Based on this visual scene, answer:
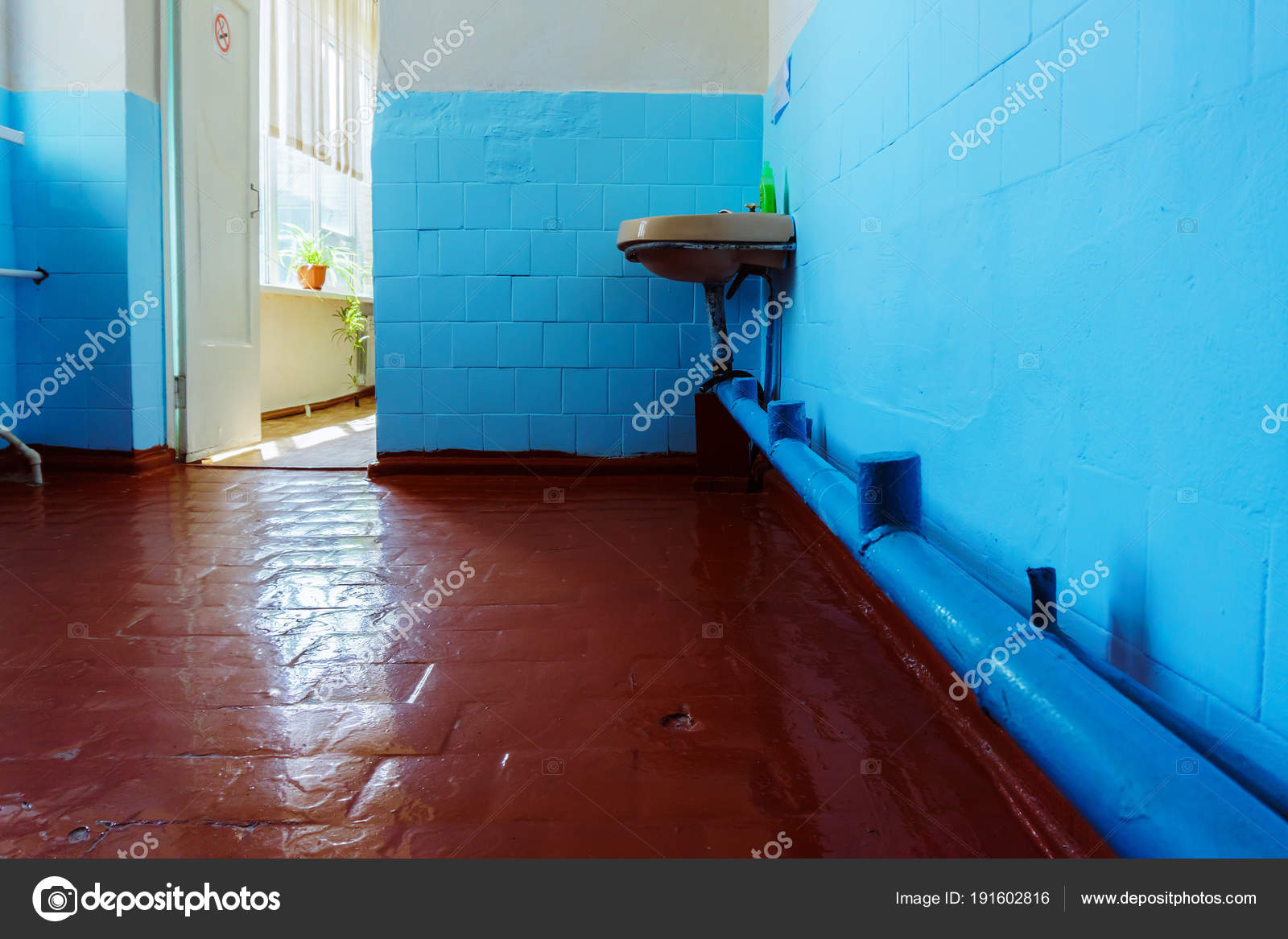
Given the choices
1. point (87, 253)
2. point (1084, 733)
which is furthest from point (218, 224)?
point (1084, 733)

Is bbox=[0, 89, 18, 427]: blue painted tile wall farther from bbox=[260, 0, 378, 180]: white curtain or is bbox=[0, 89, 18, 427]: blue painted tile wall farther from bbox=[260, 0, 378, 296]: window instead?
bbox=[260, 0, 378, 180]: white curtain

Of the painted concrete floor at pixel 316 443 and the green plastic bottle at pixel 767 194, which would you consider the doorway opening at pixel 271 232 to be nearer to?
the painted concrete floor at pixel 316 443

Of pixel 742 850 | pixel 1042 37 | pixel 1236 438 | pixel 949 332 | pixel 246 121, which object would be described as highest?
pixel 246 121

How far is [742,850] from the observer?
3.38 feet

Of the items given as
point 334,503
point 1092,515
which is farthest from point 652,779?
point 334,503

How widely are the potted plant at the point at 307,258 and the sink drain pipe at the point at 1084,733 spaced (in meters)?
6.05

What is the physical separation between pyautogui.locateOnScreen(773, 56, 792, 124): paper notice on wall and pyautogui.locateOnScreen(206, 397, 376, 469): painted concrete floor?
2422 millimetres

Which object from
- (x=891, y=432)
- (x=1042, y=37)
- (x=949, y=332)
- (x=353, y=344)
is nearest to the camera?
(x=1042, y=37)

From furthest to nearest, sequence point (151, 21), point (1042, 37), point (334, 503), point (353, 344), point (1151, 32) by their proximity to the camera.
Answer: point (353, 344), point (151, 21), point (334, 503), point (1042, 37), point (1151, 32)

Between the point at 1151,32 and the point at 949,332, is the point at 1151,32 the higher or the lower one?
the higher one

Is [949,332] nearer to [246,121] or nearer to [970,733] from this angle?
[970,733]

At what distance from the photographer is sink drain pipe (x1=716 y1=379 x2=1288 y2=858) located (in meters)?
0.67

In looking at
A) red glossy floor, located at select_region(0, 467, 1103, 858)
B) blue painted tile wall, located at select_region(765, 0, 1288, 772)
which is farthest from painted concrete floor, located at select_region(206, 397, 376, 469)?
blue painted tile wall, located at select_region(765, 0, 1288, 772)

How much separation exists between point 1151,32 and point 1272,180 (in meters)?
0.30
